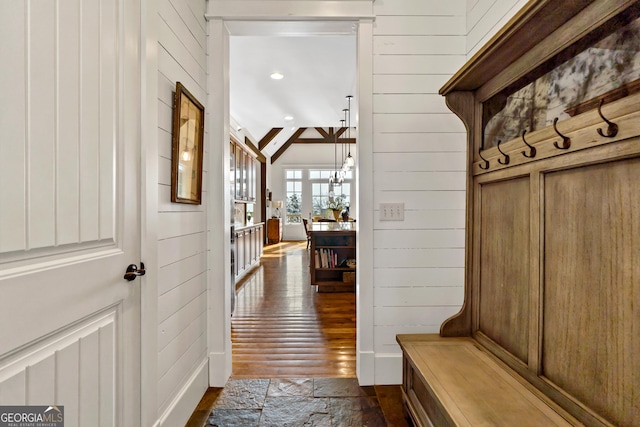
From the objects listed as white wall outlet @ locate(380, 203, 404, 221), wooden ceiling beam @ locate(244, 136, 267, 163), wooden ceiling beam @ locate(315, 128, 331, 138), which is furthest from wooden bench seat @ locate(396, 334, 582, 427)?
wooden ceiling beam @ locate(315, 128, 331, 138)

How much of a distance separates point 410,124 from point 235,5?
1.38 metres

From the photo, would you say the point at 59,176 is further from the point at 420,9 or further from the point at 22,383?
the point at 420,9

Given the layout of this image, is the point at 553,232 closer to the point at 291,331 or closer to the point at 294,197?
the point at 291,331

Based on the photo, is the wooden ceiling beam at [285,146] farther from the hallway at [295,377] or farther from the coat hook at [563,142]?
the coat hook at [563,142]

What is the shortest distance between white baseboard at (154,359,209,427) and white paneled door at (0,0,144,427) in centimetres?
31

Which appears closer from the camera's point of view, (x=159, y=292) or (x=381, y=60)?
(x=159, y=292)

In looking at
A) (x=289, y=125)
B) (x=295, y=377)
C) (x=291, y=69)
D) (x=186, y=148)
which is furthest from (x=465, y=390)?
(x=289, y=125)

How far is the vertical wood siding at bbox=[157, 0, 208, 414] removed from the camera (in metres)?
1.53

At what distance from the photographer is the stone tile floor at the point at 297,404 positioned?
5.80 feet

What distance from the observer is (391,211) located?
212cm

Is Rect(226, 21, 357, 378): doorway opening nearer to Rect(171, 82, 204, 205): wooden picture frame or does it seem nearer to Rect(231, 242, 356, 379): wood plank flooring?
Rect(231, 242, 356, 379): wood plank flooring

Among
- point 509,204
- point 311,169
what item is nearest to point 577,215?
point 509,204

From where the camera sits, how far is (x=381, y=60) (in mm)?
2131

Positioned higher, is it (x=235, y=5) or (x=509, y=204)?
(x=235, y=5)
